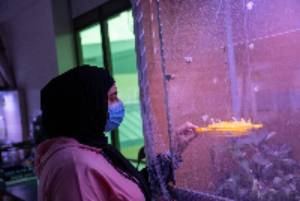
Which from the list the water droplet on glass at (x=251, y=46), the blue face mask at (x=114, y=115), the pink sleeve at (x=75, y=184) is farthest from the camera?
the blue face mask at (x=114, y=115)

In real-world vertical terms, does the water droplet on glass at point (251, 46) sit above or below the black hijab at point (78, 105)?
above

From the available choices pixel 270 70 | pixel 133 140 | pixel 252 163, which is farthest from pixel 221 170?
pixel 133 140

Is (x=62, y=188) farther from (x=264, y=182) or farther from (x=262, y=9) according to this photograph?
(x=262, y=9)

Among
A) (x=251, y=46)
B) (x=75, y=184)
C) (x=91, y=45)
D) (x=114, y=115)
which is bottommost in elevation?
(x=75, y=184)

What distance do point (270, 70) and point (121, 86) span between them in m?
2.00

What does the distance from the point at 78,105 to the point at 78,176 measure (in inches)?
8.1

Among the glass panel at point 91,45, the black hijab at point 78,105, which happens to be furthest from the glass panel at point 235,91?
the glass panel at point 91,45

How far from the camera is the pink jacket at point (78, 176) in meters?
1.01

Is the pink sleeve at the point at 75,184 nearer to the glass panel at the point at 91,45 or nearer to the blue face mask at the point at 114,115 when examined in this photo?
the blue face mask at the point at 114,115

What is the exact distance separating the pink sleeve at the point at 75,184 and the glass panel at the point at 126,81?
1.85 meters

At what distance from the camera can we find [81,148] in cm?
110

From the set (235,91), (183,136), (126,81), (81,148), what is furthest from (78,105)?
(126,81)

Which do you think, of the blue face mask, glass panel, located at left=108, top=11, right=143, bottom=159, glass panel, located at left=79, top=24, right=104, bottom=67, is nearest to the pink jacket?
the blue face mask

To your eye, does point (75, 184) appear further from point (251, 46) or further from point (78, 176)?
point (251, 46)
